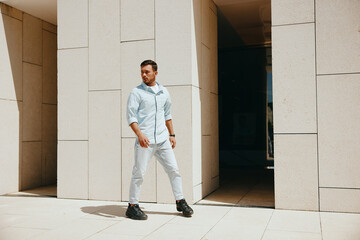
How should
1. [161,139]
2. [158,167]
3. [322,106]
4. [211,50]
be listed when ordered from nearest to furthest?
[161,139] < [322,106] < [158,167] < [211,50]

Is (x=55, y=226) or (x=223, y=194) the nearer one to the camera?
(x=55, y=226)

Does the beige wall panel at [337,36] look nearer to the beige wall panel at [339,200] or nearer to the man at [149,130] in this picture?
the beige wall panel at [339,200]

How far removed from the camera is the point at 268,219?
5.34 m

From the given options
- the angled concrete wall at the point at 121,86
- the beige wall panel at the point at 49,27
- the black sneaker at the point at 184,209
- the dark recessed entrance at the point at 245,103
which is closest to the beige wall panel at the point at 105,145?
the angled concrete wall at the point at 121,86

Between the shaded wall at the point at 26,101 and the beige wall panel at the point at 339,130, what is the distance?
621cm

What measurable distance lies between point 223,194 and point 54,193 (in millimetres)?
3500

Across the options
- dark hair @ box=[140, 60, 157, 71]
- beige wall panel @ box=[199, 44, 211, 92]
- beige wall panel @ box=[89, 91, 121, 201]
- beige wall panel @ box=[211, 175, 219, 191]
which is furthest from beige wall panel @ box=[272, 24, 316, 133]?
beige wall panel @ box=[89, 91, 121, 201]

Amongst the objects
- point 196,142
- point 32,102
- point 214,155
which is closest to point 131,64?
point 196,142

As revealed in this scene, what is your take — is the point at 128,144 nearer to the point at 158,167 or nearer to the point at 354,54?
the point at 158,167

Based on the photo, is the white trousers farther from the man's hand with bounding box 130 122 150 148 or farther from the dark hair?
the dark hair

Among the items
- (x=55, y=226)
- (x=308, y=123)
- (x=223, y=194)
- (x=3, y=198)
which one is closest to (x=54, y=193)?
(x=3, y=198)

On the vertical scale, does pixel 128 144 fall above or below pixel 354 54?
below

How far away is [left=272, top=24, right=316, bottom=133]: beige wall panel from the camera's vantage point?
19.3ft

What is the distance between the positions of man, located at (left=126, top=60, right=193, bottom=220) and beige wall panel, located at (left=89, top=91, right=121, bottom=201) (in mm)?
1499
